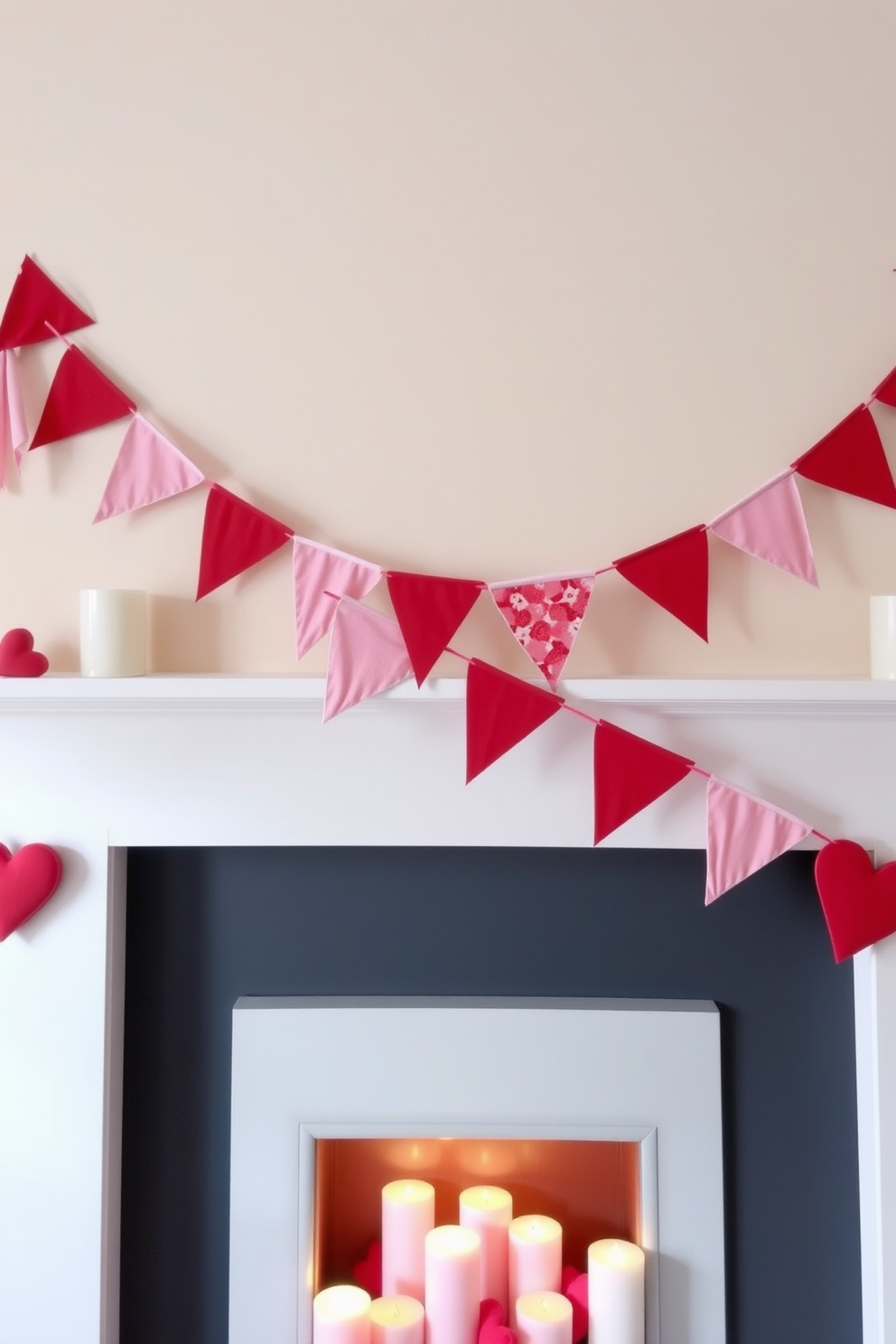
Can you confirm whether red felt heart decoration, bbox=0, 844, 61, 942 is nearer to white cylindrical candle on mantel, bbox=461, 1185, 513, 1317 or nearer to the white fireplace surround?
the white fireplace surround

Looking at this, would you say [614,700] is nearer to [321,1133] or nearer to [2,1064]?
[321,1133]

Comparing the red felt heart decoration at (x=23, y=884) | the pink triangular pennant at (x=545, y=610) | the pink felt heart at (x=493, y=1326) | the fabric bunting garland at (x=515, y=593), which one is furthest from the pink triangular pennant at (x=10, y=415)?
the pink felt heart at (x=493, y=1326)

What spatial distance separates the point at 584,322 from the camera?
1.40m

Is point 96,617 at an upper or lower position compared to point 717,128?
lower

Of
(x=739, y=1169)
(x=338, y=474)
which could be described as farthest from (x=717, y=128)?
(x=739, y=1169)

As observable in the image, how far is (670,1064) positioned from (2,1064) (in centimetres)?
86

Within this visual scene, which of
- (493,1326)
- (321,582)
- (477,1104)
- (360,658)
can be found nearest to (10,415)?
(321,582)

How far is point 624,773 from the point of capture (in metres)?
1.28

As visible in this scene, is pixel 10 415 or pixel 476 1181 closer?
pixel 10 415

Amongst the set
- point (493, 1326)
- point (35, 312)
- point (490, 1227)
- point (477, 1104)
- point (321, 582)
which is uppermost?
point (35, 312)

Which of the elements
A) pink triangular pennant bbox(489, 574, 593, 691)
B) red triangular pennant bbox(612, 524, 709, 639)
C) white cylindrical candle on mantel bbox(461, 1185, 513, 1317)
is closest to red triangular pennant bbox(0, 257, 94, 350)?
pink triangular pennant bbox(489, 574, 593, 691)

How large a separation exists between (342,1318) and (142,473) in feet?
3.67

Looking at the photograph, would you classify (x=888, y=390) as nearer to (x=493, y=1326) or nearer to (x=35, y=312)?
(x=35, y=312)

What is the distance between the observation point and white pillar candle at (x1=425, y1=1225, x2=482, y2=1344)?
1.38 metres
